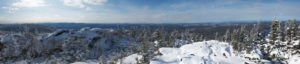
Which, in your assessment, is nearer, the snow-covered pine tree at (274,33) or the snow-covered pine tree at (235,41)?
the snow-covered pine tree at (274,33)

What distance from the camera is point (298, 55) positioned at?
2130 cm

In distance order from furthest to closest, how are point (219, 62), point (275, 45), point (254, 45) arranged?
point (254, 45) < point (275, 45) < point (219, 62)

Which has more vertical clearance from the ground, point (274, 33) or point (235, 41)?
point (274, 33)

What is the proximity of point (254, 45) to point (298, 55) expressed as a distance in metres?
5.93

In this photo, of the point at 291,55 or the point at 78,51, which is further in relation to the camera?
the point at 78,51

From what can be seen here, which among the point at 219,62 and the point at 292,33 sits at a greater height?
the point at 292,33

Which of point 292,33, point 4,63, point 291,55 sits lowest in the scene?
point 4,63

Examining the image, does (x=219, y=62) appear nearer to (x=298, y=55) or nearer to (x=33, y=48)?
(x=298, y=55)

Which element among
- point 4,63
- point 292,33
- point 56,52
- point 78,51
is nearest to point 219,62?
point 292,33

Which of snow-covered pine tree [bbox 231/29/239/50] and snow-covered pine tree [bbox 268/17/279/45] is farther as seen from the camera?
snow-covered pine tree [bbox 231/29/239/50]

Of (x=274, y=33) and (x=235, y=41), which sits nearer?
(x=274, y=33)

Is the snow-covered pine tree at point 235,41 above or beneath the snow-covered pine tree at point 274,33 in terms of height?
beneath

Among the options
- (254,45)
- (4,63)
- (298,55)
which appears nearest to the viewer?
(298,55)

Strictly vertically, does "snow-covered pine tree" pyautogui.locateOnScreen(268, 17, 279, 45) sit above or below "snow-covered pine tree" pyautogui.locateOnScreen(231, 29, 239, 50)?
above
